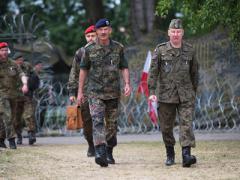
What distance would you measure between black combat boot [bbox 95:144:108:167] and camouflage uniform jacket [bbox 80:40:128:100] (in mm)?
730

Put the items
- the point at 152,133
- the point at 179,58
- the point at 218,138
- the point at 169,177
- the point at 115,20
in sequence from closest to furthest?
the point at 169,177 < the point at 179,58 < the point at 218,138 < the point at 152,133 < the point at 115,20

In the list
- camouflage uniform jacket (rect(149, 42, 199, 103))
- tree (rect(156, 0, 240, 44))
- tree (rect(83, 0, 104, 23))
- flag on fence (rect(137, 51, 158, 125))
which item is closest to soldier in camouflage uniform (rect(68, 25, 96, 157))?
camouflage uniform jacket (rect(149, 42, 199, 103))

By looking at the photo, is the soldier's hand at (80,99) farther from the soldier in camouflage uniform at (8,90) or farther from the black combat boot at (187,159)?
the soldier in camouflage uniform at (8,90)

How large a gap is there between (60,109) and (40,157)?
8055 mm

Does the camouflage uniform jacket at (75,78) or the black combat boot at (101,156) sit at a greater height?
the camouflage uniform jacket at (75,78)

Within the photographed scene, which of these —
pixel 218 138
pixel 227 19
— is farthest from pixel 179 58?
pixel 218 138

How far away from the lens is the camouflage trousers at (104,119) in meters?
9.91

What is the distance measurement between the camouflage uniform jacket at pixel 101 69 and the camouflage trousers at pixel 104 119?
109 mm

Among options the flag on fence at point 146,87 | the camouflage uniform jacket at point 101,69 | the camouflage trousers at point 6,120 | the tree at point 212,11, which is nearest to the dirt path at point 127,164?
the camouflage trousers at point 6,120

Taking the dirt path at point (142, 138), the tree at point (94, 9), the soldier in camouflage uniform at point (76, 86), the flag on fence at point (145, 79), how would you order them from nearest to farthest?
the soldier in camouflage uniform at point (76, 86), the dirt path at point (142, 138), the flag on fence at point (145, 79), the tree at point (94, 9)

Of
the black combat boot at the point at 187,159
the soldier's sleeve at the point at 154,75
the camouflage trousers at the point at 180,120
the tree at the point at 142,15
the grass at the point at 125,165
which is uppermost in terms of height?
the tree at the point at 142,15

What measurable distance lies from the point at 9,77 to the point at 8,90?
0.85ft

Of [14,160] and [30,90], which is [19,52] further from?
[14,160]

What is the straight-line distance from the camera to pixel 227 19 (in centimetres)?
1317
